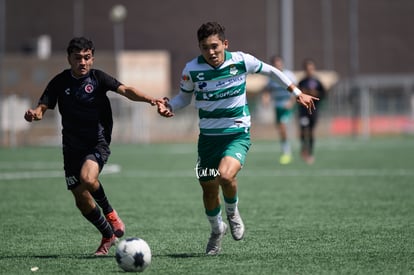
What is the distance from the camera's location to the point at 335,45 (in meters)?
52.3

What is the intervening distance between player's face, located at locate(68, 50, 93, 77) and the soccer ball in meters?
1.96

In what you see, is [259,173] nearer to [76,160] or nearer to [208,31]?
[76,160]

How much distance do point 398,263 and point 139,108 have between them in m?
30.0

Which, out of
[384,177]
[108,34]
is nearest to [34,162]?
[384,177]

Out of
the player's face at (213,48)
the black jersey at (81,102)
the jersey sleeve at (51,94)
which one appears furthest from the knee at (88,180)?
the player's face at (213,48)

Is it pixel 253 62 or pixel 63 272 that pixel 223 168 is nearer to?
pixel 253 62

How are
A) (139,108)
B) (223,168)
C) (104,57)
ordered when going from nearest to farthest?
1. (223,168)
2. (139,108)
3. (104,57)

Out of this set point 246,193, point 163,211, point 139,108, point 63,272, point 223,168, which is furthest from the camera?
point 139,108

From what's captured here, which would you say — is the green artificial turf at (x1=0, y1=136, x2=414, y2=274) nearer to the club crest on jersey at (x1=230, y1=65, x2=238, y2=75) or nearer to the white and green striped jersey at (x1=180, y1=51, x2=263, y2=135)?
the white and green striped jersey at (x1=180, y1=51, x2=263, y2=135)

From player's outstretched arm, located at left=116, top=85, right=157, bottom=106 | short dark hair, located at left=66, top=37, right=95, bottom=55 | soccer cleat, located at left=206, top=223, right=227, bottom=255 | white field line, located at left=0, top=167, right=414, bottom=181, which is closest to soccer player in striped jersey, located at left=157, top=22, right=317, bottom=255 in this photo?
soccer cleat, located at left=206, top=223, right=227, bottom=255

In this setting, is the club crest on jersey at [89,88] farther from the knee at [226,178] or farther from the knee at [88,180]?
the knee at [226,178]

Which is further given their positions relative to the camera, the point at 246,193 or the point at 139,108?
the point at 139,108

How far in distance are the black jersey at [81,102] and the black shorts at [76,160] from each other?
2.2 inches

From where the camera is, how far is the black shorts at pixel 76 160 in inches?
350
